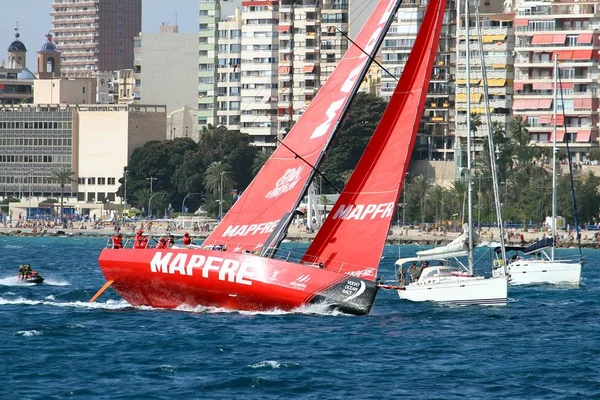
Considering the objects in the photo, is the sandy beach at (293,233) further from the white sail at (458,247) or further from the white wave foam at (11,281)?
the white sail at (458,247)

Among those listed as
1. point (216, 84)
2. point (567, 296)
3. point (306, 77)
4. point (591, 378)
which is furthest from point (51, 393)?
point (216, 84)

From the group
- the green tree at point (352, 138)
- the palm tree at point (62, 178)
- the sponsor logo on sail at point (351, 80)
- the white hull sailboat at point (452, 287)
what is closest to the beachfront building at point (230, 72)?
the palm tree at point (62, 178)

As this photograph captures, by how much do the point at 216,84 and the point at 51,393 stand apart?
157m

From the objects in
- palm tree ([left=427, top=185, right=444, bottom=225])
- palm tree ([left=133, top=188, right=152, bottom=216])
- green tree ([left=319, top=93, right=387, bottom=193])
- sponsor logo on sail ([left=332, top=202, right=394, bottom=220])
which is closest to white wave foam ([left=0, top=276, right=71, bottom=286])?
sponsor logo on sail ([left=332, top=202, right=394, bottom=220])

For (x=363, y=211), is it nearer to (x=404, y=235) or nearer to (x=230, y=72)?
(x=404, y=235)

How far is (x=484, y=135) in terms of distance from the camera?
14788 cm

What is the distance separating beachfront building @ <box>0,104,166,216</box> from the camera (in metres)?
185

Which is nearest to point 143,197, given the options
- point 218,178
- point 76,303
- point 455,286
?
point 218,178

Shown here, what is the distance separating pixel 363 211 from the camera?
44.2 meters

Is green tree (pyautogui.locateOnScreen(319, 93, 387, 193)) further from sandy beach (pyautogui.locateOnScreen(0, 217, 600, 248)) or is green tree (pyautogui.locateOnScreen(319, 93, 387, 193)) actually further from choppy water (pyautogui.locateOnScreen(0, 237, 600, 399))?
choppy water (pyautogui.locateOnScreen(0, 237, 600, 399))

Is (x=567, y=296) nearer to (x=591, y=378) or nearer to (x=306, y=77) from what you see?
(x=591, y=378)

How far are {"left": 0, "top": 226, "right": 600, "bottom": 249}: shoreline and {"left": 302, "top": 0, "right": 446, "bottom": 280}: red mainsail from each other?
210ft

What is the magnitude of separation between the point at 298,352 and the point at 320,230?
23.6ft

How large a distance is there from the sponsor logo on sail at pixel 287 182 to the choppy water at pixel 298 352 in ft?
11.9
